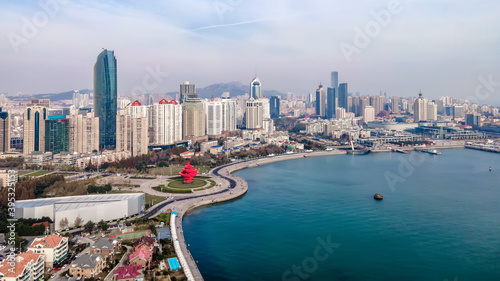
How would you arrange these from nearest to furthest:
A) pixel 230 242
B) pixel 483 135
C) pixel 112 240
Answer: pixel 112 240 → pixel 230 242 → pixel 483 135

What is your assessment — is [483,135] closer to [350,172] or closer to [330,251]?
[350,172]

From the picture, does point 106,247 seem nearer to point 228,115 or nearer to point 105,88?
point 105,88

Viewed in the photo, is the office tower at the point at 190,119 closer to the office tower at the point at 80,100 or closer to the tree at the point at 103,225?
the tree at the point at 103,225

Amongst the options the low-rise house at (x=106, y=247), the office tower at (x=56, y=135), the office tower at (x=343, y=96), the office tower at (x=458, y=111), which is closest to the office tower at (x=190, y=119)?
the office tower at (x=56, y=135)

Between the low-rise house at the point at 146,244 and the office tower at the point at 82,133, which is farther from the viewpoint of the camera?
the office tower at the point at 82,133

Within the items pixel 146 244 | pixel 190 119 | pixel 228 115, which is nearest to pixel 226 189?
pixel 146 244

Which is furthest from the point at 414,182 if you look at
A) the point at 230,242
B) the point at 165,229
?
the point at 165,229

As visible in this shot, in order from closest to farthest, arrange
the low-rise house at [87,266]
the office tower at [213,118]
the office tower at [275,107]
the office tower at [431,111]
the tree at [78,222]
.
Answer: the low-rise house at [87,266]
the tree at [78,222]
the office tower at [213,118]
the office tower at [431,111]
the office tower at [275,107]
